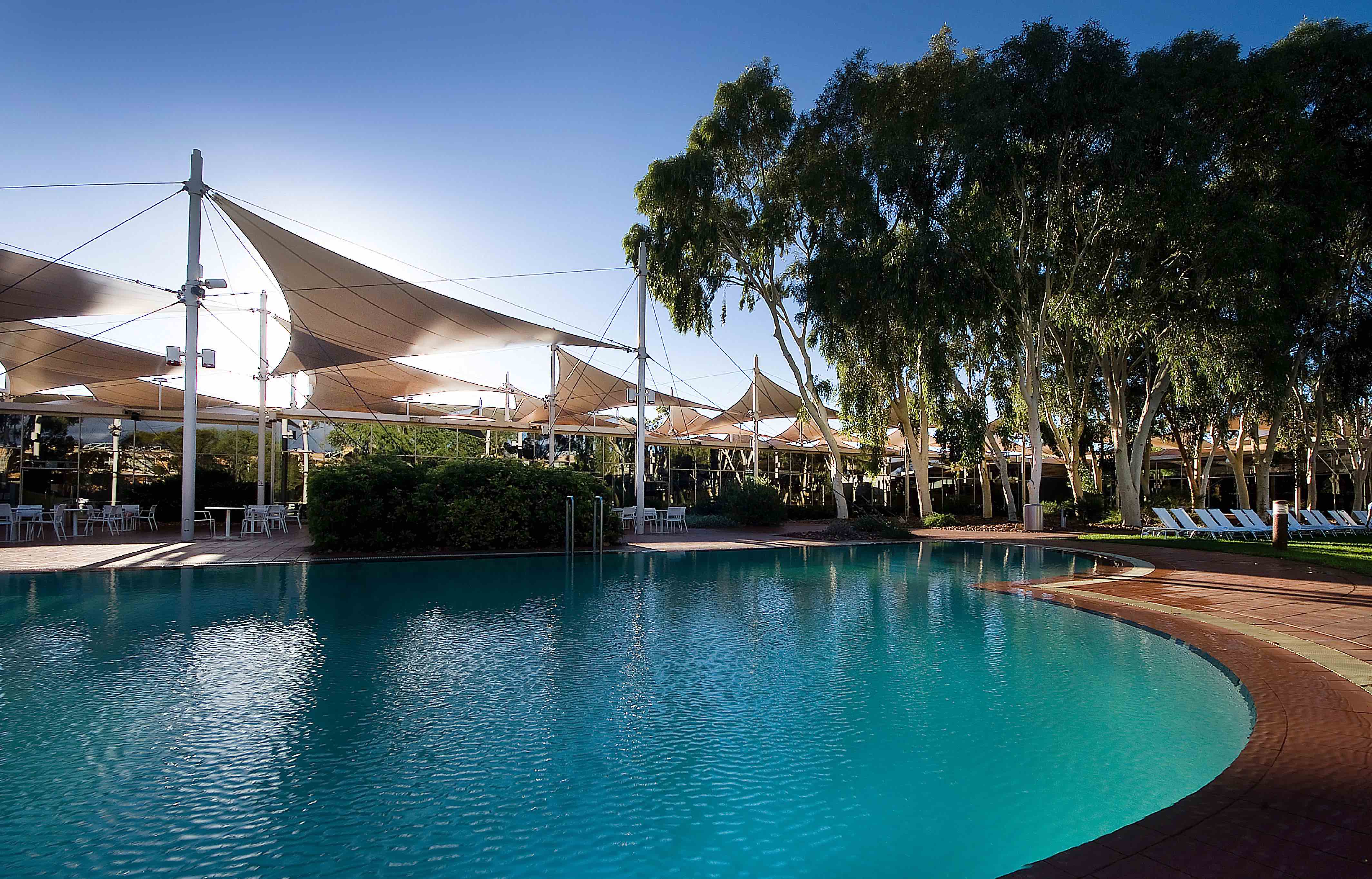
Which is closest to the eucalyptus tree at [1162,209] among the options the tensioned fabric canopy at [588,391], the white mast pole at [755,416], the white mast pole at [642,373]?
the white mast pole at [755,416]

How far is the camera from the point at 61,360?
50.5 feet

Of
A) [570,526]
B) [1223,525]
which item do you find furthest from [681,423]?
[1223,525]

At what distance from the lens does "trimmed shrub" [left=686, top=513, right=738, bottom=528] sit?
18906mm

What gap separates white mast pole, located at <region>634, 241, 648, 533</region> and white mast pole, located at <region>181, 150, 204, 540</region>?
26.3 feet

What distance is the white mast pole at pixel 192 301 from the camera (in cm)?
1232

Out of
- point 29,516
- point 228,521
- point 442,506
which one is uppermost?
point 442,506

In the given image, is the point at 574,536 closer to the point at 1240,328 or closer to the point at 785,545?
the point at 785,545

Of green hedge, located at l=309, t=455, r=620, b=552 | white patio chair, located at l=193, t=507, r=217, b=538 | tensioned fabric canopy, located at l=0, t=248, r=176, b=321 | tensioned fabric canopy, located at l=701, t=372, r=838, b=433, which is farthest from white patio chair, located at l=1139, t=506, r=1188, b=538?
tensioned fabric canopy, located at l=0, t=248, r=176, b=321

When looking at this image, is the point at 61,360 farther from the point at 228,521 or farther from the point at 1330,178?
the point at 1330,178

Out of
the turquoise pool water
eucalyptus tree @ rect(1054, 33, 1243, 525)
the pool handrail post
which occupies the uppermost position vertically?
eucalyptus tree @ rect(1054, 33, 1243, 525)

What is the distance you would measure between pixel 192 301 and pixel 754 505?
1272 centimetres

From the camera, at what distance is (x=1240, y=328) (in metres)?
13.9

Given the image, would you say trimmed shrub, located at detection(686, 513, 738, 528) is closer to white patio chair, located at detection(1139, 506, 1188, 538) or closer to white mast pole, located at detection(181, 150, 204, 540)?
white patio chair, located at detection(1139, 506, 1188, 538)

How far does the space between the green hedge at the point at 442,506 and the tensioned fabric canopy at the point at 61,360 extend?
6340 mm
